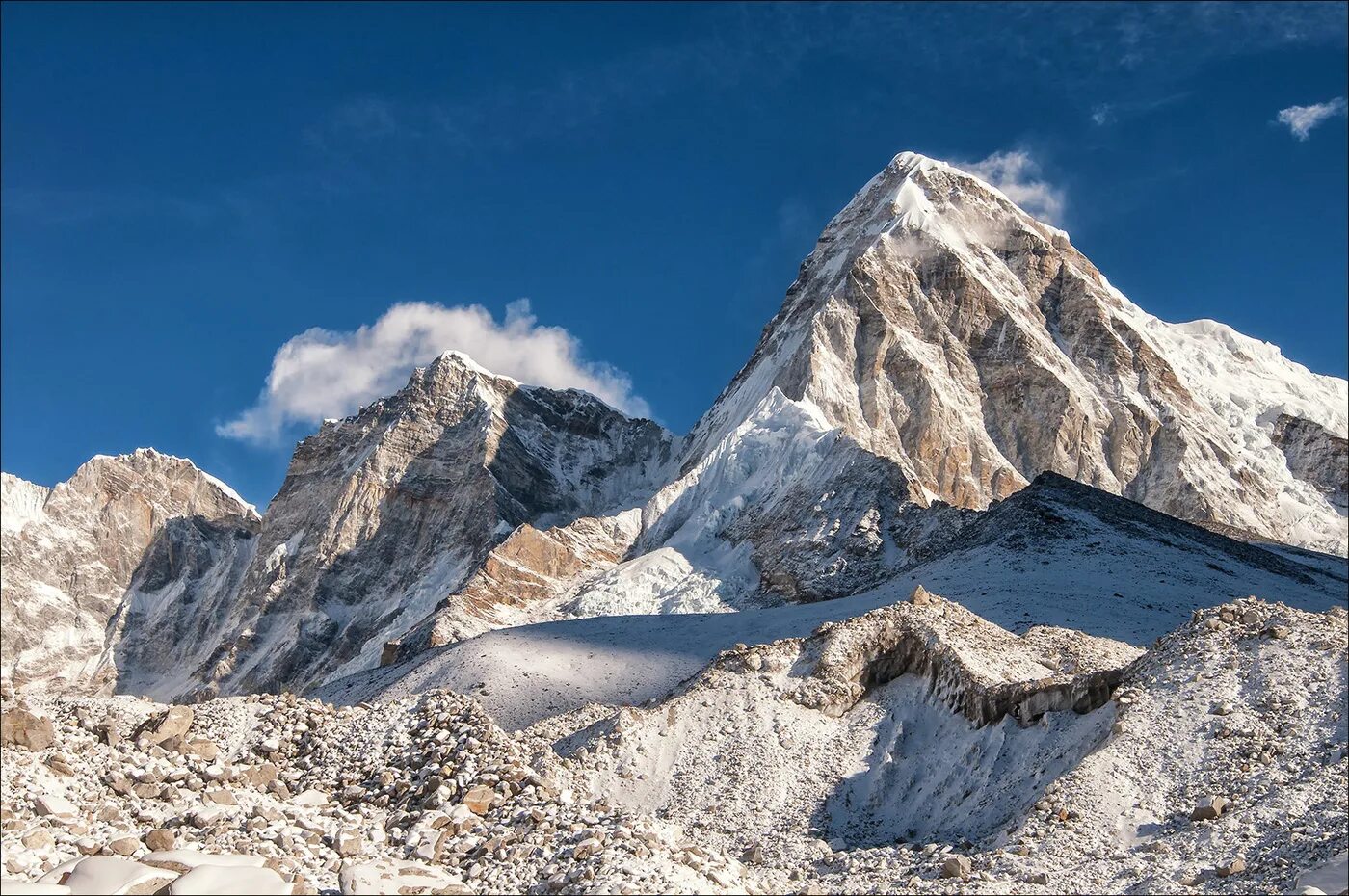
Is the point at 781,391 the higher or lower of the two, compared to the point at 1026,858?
higher

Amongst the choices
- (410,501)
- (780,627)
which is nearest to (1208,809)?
(780,627)

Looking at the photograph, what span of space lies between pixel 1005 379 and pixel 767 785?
395 feet

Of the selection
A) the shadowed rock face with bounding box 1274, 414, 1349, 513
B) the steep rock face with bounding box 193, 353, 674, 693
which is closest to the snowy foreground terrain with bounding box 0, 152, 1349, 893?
the shadowed rock face with bounding box 1274, 414, 1349, 513

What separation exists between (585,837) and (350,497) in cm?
13686

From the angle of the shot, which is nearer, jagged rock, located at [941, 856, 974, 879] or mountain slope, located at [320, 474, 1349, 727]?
jagged rock, located at [941, 856, 974, 879]

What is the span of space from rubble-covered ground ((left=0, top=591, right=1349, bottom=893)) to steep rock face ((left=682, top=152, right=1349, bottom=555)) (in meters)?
90.4

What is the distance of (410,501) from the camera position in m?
150

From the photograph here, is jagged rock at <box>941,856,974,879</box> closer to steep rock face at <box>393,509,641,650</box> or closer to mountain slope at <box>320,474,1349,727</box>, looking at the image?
mountain slope at <box>320,474,1349,727</box>

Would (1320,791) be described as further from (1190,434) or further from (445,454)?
(445,454)

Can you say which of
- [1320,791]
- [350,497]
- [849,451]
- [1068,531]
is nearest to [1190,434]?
[849,451]

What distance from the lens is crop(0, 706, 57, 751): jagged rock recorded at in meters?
20.8

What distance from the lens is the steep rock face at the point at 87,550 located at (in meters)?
165

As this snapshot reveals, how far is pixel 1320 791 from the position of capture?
65.1 ft

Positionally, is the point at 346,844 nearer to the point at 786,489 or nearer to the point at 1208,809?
the point at 1208,809
